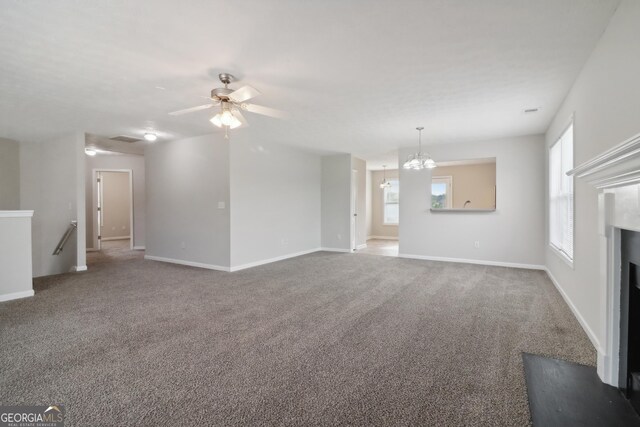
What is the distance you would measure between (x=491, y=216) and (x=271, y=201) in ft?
14.5

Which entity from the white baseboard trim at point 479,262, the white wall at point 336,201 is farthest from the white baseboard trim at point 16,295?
the white baseboard trim at point 479,262

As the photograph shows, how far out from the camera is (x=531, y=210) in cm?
553

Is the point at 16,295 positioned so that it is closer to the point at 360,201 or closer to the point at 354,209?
the point at 354,209

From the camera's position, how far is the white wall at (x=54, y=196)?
5.51 metres

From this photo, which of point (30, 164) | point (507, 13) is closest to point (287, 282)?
point (507, 13)

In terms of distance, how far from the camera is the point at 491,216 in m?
5.90

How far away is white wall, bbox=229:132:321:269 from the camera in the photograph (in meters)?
5.56

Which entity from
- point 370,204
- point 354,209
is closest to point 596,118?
point 354,209

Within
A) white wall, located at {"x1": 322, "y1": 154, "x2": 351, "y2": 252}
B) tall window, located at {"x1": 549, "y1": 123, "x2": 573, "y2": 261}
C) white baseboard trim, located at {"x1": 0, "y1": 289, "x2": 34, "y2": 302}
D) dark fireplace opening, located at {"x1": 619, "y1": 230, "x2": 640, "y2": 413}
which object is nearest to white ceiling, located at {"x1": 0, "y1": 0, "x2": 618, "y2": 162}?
tall window, located at {"x1": 549, "y1": 123, "x2": 573, "y2": 261}

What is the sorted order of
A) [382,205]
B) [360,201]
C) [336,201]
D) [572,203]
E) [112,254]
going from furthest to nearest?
[382,205] → [360,201] → [336,201] → [112,254] → [572,203]

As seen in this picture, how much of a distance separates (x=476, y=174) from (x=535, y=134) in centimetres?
155

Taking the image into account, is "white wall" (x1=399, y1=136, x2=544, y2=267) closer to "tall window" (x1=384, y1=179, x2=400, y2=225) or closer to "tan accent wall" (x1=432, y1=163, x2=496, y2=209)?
"tan accent wall" (x1=432, y1=163, x2=496, y2=209)

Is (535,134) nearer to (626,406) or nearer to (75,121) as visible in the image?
(626,406)

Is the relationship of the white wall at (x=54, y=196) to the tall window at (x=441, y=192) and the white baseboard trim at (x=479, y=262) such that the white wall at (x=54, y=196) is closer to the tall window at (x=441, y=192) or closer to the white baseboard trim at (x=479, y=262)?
the white baseboard trim at (x=479, y=262)
